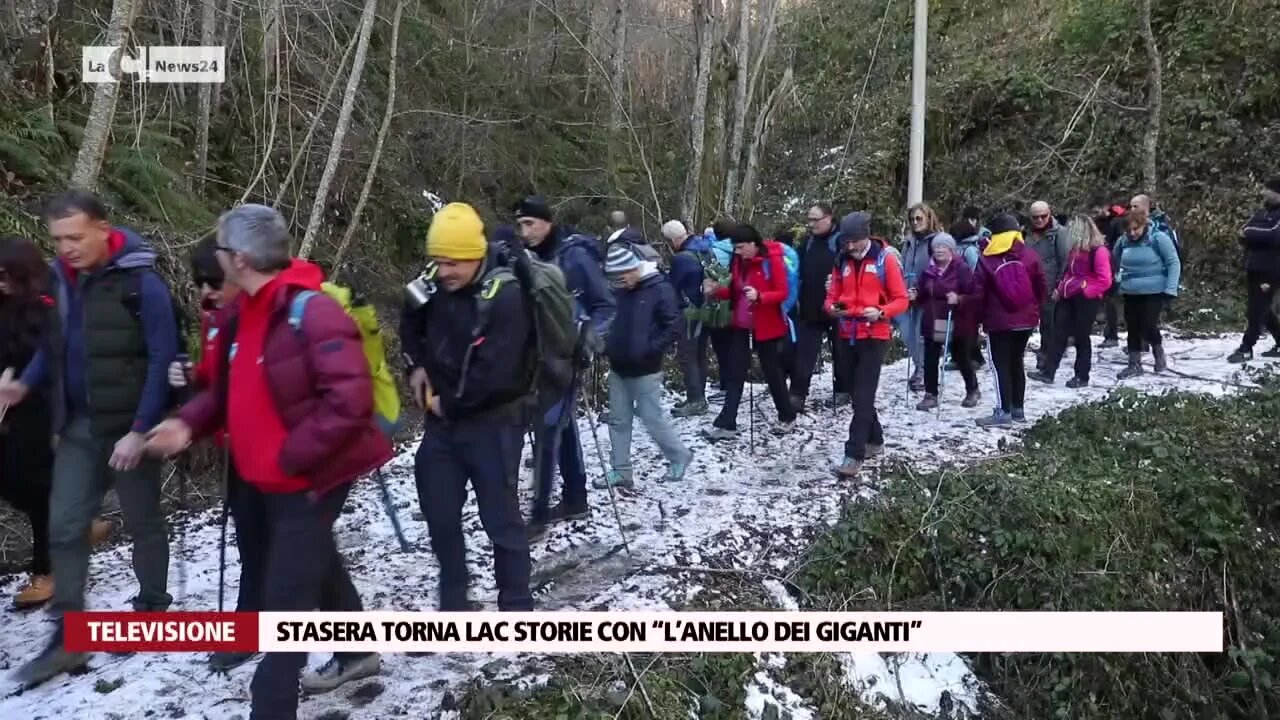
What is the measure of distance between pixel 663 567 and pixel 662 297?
1854mm

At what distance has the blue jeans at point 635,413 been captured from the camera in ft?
21.2

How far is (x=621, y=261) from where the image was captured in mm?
6242

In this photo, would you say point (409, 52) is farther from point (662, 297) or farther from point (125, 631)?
point (125, 631)

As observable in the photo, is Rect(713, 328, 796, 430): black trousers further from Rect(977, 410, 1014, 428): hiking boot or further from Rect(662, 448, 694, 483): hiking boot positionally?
Rect(977, 410, 1014, 428): hiking boot

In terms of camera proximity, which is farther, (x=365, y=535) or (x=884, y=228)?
(x=884, y=228)

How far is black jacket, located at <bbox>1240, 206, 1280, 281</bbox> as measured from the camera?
31.3 ft

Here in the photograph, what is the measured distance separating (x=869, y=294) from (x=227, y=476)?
488 cm

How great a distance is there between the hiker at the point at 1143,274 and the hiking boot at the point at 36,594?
34.2 ft

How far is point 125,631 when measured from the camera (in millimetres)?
4555

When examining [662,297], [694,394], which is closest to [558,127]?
[694,394]

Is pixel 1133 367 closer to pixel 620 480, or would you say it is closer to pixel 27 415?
pixel 620 480

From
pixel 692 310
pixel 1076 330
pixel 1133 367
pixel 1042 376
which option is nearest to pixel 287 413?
pixel 692 310

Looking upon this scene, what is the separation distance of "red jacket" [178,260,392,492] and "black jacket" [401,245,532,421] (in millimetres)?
738

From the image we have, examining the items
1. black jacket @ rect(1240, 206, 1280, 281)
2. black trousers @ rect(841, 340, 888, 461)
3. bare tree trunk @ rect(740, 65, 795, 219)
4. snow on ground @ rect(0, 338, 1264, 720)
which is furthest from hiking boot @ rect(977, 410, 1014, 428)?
bare tree trunk @ rect(740, 65, 795, 219)
